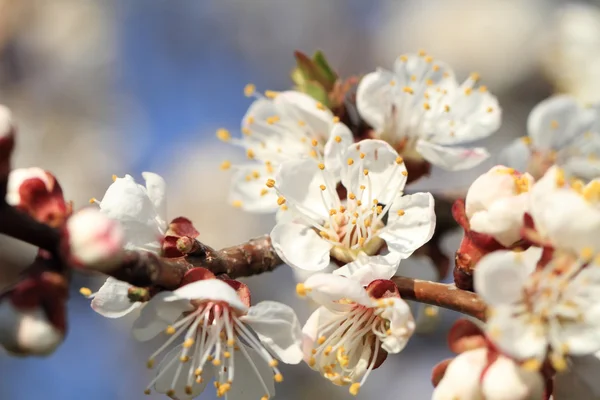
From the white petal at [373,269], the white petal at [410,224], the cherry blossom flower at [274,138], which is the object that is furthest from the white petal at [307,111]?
the white petal at [373,269]

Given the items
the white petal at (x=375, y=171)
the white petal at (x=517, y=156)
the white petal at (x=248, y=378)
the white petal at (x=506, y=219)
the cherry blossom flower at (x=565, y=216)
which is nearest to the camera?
the cherry blossom flower at (x=565, y=216)

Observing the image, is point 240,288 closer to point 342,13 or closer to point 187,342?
point 187,342

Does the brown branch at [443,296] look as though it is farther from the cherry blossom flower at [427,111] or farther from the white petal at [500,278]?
the cherry blossom flower at [427,111]

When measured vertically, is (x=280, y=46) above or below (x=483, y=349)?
below

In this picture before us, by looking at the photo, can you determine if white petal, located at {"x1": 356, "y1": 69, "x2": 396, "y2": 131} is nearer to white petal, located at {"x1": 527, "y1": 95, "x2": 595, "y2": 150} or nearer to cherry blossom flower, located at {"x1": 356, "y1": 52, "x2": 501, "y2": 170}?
cherry blossom flower, located at {"x1": 356, "y1": 52, "x2": 501, "y2": 170}

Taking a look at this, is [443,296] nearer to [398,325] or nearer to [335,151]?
[398,325]

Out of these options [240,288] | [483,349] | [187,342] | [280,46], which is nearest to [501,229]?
[483,349]
